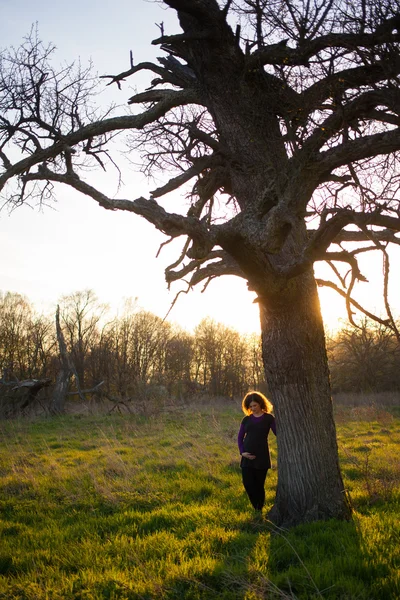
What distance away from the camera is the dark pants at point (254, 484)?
19.9 feet

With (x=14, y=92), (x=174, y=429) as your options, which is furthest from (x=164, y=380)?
(x=14, y=92)

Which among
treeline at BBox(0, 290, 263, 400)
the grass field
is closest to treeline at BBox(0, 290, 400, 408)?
treeline at BBox(0, 290, 263, 400)

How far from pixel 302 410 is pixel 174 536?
2.05m

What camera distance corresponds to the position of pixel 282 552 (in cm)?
420

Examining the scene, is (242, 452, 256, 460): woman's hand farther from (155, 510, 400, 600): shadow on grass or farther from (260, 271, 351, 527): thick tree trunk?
(155, 510, 400, 600): shadow on grass

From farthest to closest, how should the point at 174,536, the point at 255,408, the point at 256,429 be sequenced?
1. the point at 255,408
2. the point at 256,429
3. the point at 174,536

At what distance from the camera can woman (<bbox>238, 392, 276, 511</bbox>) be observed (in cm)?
608

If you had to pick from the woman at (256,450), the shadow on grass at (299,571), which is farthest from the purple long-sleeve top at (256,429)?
the shadow on grass at (299,571)

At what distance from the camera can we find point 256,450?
20.2 feet

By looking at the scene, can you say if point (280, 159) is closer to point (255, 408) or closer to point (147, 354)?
point (255, 408)

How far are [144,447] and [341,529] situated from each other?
7596 mm

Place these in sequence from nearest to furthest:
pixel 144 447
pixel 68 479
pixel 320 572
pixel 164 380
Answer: pixel 320 572 → pixel 68 479 → pixel 144 447 → pixel 164 380

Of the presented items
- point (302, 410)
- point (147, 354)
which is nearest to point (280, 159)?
point (302, 410)

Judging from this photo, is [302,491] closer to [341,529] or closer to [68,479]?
[341,529]
